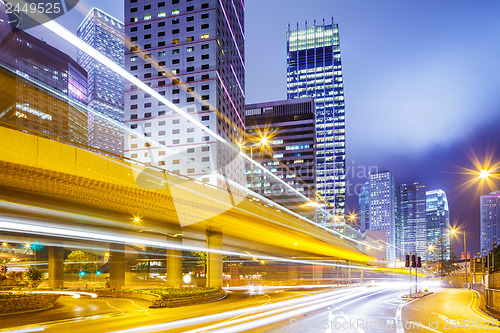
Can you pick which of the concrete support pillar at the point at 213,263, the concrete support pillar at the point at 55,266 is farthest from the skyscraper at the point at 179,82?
the concrete support pillar at the point at 213,263

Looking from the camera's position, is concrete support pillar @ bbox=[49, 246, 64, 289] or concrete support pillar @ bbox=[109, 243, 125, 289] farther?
concrete support pillar @ bbox=[49, 246, 64, 289]

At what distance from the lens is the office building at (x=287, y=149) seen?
564 feet

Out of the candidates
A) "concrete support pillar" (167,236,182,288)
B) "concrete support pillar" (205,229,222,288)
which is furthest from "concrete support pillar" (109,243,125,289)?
"concrete support pillar" (205,229,222,288)

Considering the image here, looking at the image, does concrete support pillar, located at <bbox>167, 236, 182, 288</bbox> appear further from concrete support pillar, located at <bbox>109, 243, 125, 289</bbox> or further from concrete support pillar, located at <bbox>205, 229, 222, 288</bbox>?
concrete support pillar, located at <bbox>205, 229, 222, 288</bbox>

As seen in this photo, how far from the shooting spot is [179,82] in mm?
103250

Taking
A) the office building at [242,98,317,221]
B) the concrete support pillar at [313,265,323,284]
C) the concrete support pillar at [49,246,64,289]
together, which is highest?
the office building at [242,98,317,221]

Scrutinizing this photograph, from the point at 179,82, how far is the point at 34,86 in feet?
167

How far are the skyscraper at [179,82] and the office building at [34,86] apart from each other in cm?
1900

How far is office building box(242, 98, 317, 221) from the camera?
172m

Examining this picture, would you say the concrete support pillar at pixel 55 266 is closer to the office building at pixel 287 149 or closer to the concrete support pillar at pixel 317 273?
the concrete support pillar at pixel 317 273

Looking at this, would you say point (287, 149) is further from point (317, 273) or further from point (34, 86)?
point (34, 86)

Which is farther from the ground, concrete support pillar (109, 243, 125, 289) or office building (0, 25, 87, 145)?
office building (0, 25, 87, 145)

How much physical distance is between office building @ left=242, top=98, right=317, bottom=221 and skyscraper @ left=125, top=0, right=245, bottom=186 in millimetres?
62691

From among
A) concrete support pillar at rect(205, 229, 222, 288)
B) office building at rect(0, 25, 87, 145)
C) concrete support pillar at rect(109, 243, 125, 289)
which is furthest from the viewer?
office building at rect(0, 25, 87, 145)
